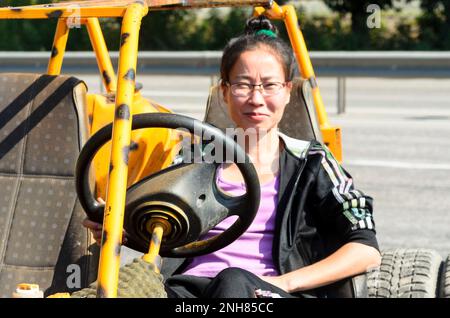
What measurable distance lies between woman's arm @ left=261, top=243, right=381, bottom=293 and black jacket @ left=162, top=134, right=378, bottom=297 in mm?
39

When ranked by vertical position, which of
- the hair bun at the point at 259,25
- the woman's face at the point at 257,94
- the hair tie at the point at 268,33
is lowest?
the woman's face at the point at 257,94

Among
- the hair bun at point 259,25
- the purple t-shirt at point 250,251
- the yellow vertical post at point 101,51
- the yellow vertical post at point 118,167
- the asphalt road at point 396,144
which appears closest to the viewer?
the yellow vertical post at point 118,167

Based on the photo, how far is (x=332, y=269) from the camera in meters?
3.49

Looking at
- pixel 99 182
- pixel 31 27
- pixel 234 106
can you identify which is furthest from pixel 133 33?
pixel 31 27

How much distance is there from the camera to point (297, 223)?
360 centimetres

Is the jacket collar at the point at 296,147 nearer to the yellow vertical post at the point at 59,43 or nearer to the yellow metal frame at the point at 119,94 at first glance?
the yellow metal frame at the point at 119,94

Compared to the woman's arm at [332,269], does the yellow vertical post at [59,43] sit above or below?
above

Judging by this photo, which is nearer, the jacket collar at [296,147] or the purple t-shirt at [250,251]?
the purple t-shirt at [250,251]

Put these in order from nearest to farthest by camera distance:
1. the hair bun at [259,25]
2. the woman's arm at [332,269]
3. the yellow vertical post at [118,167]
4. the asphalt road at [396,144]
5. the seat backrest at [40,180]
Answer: the yellow vertical post at [118,167], the woman's arm at [332,269], the seat backrest at [40,180], the hair bun at [259,25], the asphalt road at [396,144]

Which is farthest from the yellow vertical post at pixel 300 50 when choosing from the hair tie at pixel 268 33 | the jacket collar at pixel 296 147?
the jacket collar at pixel 296 147

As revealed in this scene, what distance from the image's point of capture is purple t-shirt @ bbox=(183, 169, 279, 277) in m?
3.55

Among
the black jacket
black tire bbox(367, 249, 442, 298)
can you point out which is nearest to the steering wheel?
the black jacket

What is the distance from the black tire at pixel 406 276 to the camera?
4.46 m
